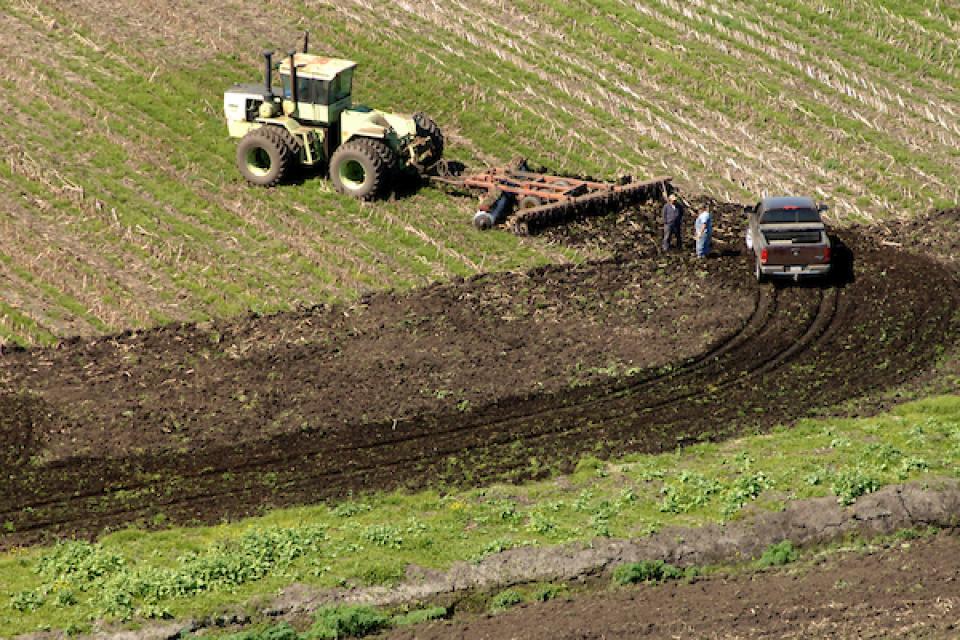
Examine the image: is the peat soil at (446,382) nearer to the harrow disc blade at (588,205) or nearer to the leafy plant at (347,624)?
the harrow disc blade at (588,205)

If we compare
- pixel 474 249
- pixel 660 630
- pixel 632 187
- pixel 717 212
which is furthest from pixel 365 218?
pixel 660 630

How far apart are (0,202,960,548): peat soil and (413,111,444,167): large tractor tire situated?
536cm

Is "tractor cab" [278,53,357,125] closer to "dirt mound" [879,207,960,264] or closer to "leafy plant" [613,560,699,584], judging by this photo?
"dirt mound" [879,207,960,264]

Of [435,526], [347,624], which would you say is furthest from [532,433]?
[347,624]

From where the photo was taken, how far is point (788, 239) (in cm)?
3108

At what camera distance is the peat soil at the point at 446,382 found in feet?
79.4

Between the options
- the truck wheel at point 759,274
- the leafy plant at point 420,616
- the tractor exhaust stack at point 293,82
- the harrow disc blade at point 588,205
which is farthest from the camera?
the tractor exhaust stack at point 293,82

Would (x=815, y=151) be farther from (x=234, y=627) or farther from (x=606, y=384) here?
(x=234, y=627)

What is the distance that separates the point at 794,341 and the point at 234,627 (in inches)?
543

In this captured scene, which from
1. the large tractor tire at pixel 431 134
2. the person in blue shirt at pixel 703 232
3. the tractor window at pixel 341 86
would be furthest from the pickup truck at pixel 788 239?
the tractor window at pixel 341 86

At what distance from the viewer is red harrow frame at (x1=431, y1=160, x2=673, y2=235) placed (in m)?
33.5

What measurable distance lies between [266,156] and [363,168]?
2639mm

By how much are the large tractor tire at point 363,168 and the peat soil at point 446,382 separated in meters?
4.14

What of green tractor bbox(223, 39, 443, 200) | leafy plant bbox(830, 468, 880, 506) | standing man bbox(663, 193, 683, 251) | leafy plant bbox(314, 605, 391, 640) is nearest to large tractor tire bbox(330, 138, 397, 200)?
green tractor bbox(223, 39, 443, 200)
